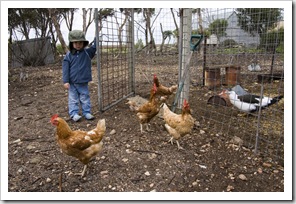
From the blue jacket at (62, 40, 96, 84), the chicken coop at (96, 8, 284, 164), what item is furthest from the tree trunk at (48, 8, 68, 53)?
the blue jacket at (62, 40, 96, 84)

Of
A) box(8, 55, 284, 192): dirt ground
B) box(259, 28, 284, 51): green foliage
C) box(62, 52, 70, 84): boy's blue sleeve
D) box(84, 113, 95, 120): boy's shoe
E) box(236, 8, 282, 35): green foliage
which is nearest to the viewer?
box(8, 55, 284, 192): dirt ground

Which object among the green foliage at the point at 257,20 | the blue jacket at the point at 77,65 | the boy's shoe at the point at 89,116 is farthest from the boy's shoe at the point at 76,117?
the green foliage at the point at 257,20

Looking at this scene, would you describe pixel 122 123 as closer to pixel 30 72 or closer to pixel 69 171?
pixel 69 171

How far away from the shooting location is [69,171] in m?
2.58

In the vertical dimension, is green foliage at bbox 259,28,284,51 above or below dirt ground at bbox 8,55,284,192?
above

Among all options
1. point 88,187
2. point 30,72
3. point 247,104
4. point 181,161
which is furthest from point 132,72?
A: point 30,72

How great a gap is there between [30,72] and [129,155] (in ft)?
20.7

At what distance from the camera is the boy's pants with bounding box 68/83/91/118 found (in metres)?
3.89

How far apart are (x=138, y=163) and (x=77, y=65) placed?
1.92 metres

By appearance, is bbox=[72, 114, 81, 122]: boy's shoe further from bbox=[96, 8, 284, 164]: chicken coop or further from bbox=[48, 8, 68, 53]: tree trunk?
bbox=[48, 8, 68, 53]: tree trunk

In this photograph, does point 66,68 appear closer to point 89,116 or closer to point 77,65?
point 77,65

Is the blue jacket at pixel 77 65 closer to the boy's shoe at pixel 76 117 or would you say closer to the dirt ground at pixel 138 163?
the boy's shoe at pixel 76 117

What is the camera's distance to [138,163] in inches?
106

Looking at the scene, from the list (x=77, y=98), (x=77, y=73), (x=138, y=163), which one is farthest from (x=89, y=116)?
(x=138, y=163)
